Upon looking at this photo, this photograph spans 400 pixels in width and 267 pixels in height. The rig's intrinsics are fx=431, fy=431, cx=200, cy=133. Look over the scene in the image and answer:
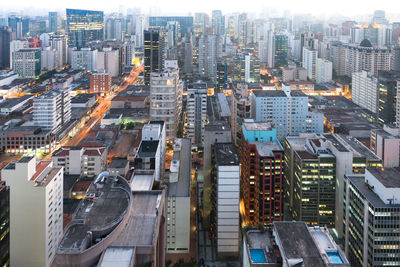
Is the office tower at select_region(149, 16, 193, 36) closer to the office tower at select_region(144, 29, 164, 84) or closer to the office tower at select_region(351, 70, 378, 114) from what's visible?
the office tower at select_region(144, 29, 164, 84)

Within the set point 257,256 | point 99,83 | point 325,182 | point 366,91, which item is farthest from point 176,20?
point 257,256

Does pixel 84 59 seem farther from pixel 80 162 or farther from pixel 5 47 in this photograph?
pixel 80 162

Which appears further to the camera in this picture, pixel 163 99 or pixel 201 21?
pixel 201 21

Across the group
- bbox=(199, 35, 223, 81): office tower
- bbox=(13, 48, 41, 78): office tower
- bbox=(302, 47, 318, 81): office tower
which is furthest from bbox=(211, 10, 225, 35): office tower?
bbox=(13, 48, 41, 78): office tower

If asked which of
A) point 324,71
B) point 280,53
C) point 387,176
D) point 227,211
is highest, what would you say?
point 280,53

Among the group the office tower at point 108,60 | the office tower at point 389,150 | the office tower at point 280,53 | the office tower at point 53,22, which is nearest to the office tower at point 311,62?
the office tower at point 280,53

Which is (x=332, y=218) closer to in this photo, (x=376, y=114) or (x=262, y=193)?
(x=262, y=193)

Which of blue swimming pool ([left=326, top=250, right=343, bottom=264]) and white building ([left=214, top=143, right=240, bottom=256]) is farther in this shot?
white building ([left=214, top=143, right=240, bottom=256])
